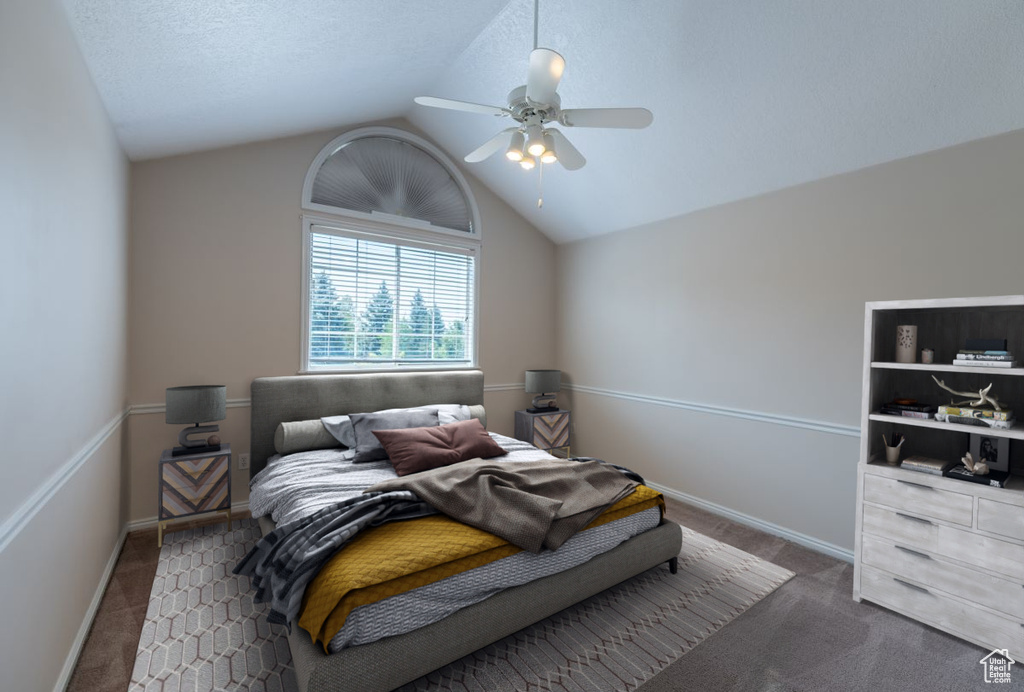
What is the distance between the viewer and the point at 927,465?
91.2 inches

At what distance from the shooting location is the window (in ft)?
12.8

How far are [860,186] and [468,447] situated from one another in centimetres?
310

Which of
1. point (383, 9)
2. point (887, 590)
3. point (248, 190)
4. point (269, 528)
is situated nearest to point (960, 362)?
point (887, 590)

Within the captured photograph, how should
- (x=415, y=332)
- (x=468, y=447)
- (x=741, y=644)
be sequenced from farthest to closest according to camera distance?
1. (x=415, y=332)
2. (x=468, y=447)
3. (x=741, y=644)

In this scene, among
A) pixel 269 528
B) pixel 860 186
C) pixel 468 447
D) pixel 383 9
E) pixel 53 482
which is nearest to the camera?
pixel 53 482

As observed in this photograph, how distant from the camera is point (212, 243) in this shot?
3420 mm

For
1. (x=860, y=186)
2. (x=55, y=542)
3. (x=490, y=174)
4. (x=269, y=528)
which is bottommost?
(x=269, y=528)

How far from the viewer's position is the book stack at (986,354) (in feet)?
6.91

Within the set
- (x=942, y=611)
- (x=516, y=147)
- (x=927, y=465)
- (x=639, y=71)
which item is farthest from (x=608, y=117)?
(x=942, y=611)

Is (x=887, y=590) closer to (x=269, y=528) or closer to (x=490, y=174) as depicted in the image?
(x=269, y=528)

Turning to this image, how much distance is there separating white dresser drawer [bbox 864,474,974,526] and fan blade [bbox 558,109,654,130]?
2.27m

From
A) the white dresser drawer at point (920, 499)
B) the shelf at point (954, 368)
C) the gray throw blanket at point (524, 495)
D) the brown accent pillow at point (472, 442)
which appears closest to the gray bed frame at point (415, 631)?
the gray throw blanket at point (524, 495)

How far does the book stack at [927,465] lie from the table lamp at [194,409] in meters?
4.19

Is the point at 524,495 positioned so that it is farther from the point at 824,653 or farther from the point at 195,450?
the point at 195,450
